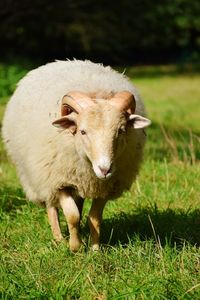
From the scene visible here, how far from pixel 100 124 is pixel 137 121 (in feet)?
1.25

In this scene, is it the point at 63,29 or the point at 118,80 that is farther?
the point at 63,29

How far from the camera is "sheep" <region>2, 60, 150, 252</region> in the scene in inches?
190

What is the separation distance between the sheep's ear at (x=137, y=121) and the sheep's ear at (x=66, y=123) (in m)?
0.38

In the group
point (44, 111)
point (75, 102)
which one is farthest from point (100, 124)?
point (44, 111)

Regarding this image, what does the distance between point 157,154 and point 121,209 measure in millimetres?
2746

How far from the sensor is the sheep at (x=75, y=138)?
4832 mm

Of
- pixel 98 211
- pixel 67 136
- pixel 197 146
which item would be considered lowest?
pixel 197 146

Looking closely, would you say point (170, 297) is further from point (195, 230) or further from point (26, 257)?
point (195, 230)

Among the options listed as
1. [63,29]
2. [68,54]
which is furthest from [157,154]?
[68,54]

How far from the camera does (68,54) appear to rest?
29.6 metres

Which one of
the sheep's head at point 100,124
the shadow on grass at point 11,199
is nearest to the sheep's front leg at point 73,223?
the sheep's head at point 100,124

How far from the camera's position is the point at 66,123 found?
507 centimetres

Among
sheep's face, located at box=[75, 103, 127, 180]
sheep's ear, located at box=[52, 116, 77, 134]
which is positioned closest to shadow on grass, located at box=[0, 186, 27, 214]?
sheep's ear, located at box=[52, 116, 77, 134]

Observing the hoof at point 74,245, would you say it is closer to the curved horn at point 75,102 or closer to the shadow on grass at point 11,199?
the curved horn at point 75,102
